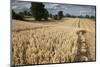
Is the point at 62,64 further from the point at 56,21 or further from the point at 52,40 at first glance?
the point at 56,21

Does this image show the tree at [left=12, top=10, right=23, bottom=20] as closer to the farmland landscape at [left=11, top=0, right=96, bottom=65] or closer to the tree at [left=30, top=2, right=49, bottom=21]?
the farmland landscape at [left=11, top=0, right=96, bottom=65]

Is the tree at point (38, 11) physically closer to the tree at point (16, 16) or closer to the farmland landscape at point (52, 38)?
the farmland landscape at point (52, 38)

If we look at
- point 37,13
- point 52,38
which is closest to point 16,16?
point 37,13

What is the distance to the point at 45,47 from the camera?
2.74 metres

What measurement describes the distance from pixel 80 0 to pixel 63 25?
1.49 ft

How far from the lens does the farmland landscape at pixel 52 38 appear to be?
8.59 ft

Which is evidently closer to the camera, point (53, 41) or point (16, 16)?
point (16, 16)

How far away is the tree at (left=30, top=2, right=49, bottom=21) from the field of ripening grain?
8 cm

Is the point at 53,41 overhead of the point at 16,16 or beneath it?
beneath

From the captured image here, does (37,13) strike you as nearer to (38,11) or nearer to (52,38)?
(38,11)

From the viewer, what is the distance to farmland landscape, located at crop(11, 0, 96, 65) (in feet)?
8.59

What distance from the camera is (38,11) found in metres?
2.73

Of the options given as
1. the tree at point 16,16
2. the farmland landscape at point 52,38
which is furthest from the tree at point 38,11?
the tree at point 16,16

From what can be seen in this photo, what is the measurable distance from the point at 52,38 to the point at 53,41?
1.7 inches
